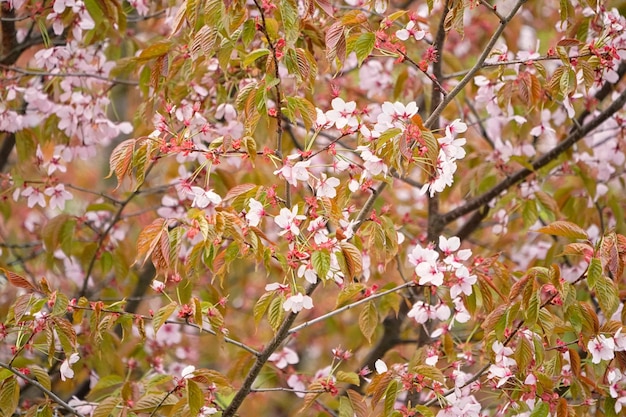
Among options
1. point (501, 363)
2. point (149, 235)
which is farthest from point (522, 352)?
point (149, 235)

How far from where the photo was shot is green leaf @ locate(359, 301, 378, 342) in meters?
2.37

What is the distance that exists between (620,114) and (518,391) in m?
1.51

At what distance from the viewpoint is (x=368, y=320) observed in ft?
7.84

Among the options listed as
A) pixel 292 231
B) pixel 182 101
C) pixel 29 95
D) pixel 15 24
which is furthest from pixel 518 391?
pixel 15 24

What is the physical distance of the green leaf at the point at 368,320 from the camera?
2.37 m

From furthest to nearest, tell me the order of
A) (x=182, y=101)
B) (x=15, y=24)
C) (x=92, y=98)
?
(x=15, y=24) → (x=92, y=98) → (x=182, y=101)

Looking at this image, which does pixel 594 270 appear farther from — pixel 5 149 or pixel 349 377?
pixel 5 149

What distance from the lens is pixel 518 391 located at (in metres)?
2.16

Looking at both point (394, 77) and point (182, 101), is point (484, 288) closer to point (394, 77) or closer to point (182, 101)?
point (182, 101)

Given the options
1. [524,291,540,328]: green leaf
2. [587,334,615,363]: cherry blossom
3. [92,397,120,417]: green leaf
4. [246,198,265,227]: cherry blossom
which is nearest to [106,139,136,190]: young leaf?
[246,198,265,227]: cherry blossom

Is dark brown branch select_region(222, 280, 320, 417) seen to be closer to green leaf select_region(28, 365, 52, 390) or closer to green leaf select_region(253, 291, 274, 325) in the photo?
green leaf select_region(253, 291, 274, 325)

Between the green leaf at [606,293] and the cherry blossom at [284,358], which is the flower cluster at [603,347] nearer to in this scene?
the green leaf at [606,293]

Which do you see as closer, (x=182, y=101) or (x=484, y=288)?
(x=484, y=288)

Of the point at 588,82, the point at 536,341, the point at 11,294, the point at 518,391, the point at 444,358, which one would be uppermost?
the point at 588,82
